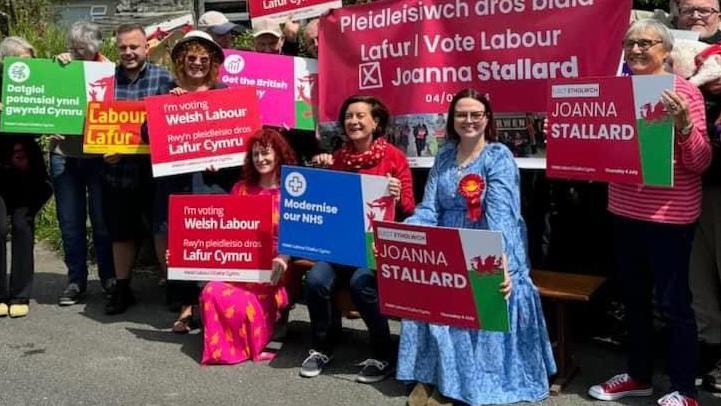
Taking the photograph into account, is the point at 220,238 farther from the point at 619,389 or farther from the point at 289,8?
the point at 619,389

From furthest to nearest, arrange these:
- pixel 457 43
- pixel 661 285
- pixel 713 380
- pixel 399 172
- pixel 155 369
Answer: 1. pixel 457 43
2. pixel 155 369
3. pixel 399 172
4. pixel 713 380
5. pixel 661 285

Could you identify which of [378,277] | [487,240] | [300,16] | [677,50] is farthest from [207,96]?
[677,50]

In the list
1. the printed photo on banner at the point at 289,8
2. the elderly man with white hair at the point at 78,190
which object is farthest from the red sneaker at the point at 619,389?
the elderly man with white hair at the point at 78,190

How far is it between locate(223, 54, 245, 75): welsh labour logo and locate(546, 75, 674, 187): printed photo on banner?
2441 millimetres

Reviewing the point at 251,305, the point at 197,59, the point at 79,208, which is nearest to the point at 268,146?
the point at 197,59

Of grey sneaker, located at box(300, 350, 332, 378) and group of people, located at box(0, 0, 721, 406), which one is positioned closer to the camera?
group of people, located at box(0, 0, 721, 406)

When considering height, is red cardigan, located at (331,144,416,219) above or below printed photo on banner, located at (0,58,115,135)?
below

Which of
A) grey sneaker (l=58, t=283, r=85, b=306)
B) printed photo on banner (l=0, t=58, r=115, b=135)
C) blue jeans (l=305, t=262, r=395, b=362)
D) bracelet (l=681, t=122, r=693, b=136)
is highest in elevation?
printed photo on banner (l=0, t=58, r=115, b=135)

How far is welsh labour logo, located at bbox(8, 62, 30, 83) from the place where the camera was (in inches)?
235

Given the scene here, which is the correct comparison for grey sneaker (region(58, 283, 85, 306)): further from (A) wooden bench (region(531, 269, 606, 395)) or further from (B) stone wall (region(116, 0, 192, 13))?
(B) stone wall (region(116, 0, 192, 13))

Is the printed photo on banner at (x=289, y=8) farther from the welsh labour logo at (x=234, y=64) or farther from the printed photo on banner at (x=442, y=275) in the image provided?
the printed photo on banner at (x=442, y=275)

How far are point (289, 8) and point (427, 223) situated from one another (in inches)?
93.7

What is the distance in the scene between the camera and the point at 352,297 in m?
4.82

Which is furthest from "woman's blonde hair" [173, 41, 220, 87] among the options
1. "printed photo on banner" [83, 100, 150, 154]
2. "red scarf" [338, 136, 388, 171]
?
"red scarf" [338, 136, 388, 171]
